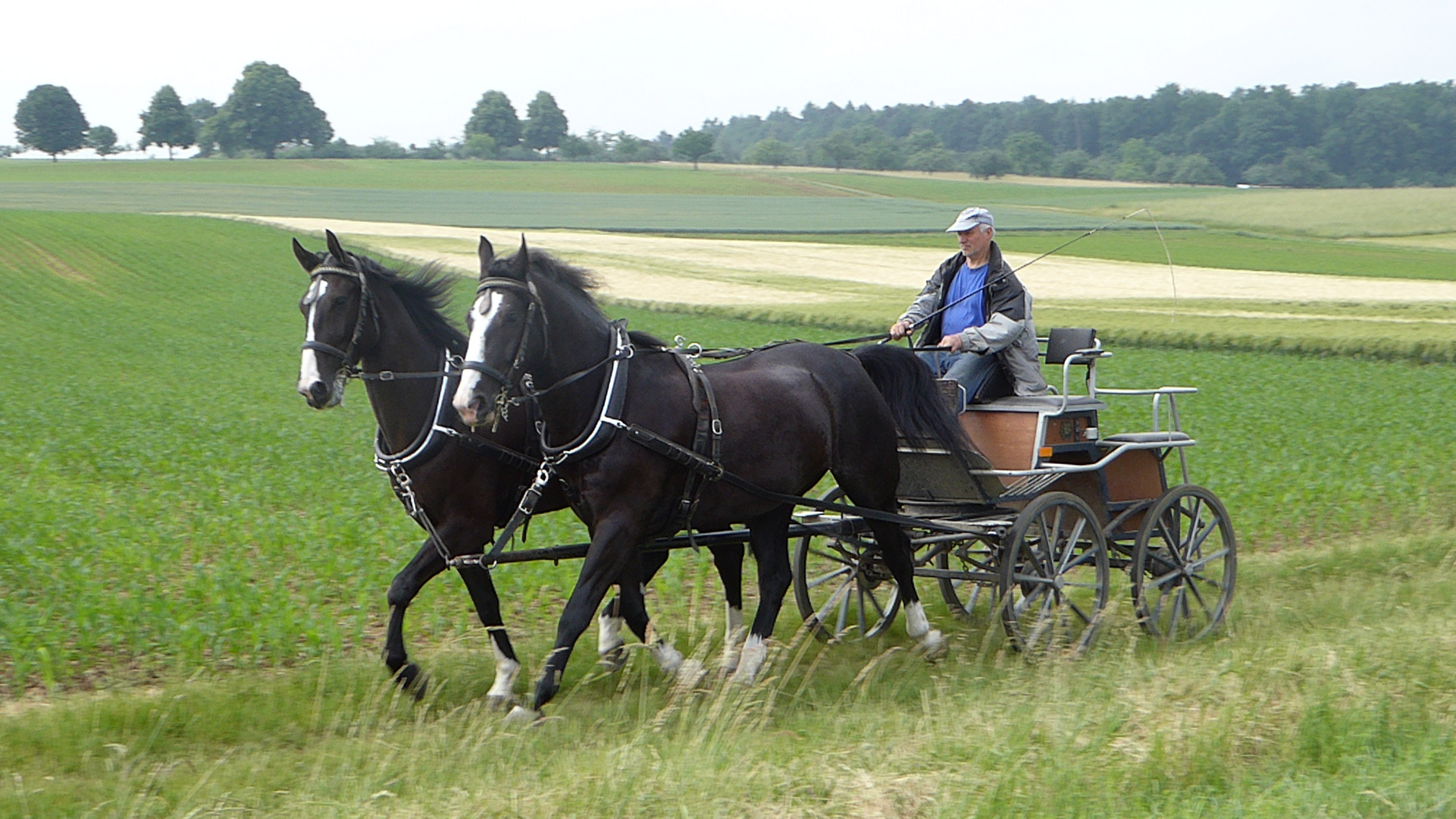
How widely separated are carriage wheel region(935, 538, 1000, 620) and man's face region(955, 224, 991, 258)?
161cm

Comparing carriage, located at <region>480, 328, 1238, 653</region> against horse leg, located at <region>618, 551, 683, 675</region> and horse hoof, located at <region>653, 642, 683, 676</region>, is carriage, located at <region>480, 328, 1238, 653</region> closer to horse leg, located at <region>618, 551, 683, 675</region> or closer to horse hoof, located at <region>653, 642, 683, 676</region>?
horse leg, located at <region>618, 551, 683, 675</region>

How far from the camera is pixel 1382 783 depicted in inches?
165

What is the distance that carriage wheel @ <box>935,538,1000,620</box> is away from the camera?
7605 millimetres

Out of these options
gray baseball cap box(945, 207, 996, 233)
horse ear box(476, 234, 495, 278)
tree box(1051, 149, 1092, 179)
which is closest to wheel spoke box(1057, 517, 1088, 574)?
gray baseball cap box(945, 207, 996, 233)

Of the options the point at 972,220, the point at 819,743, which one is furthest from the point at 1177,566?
the point at 819,743

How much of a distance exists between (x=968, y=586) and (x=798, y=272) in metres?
35.2

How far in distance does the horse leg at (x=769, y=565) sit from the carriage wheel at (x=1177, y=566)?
6.64 ft

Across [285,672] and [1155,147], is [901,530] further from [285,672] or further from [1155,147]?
[1155,147]

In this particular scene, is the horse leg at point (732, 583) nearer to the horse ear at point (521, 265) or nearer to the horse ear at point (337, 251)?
the horse ear at point (521, 265)

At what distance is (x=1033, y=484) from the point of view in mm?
7305

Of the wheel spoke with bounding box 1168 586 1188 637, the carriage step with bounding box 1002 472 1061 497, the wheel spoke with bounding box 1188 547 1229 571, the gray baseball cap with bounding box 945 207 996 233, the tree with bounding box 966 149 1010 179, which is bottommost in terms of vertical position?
the wheel spoke with bounding box 1168 586 1188 637

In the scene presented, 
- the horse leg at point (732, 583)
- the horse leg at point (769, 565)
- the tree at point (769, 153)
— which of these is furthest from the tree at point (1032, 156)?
the horse leg at point (769, 565)

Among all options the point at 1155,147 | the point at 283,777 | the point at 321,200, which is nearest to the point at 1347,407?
the point at 283,777

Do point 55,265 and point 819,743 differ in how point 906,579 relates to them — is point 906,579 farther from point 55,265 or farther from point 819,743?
point 55,265
